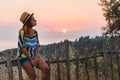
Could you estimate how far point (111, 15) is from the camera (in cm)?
3678

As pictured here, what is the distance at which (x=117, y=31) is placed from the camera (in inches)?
1403

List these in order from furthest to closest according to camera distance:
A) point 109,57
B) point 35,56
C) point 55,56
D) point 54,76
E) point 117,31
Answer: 1. point 117,31
2. point 109,57
3. point 54,76
4. point 55,56
5. point 35,56

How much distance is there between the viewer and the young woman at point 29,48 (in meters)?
10.9

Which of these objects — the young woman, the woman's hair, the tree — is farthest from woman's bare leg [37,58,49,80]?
the tree

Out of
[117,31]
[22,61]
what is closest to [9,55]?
[22,61]

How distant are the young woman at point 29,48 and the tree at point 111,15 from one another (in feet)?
81.9

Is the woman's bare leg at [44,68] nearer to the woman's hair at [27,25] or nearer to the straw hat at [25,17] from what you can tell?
the woman's hair at [27,25]

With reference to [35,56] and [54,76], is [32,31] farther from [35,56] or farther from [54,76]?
[54,76]

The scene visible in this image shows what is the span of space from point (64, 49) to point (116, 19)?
23.9m

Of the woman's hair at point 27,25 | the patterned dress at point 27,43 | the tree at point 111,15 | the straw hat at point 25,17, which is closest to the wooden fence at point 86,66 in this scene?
the patterned dress at point 27,43

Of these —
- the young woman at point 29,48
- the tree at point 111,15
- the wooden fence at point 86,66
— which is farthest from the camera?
the tree at point 111,15

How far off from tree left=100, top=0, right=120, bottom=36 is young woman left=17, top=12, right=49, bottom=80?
24968 millimetres

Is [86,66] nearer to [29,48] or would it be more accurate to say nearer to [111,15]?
[29,48]

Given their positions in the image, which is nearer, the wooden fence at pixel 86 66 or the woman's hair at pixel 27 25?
the woman's hair at pixel 27 25
